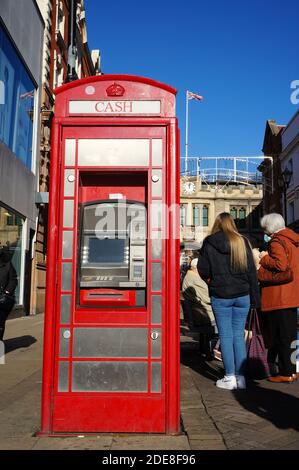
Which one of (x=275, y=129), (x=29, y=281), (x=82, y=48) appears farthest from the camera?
(x=275, y=129)

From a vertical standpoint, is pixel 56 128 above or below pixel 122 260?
above

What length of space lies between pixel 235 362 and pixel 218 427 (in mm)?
1582

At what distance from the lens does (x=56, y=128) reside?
4.11 meters

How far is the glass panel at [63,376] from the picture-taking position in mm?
3916

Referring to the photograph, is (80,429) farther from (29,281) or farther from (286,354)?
(29,281)

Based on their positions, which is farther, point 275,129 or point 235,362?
point 275,129

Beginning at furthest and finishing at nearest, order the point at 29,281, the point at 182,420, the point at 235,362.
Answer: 1. the point at 29,281
2. the point at 235,362
3. the point at 182,420

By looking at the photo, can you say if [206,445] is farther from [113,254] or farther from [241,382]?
[241,382]

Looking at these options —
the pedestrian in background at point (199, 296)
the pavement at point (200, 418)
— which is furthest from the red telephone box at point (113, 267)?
the pedestrian in background at point (199, 296)

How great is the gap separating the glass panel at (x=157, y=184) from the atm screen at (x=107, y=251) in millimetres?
490

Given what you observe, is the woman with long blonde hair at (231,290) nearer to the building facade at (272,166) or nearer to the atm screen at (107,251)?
the atm screen at (107,251)

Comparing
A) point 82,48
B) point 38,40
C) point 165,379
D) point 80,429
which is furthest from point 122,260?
point 82,48

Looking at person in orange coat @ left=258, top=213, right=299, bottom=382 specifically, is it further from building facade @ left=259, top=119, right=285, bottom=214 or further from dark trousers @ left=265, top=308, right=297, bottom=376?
building facade @ left=259, top=119, right=285, bottom=214

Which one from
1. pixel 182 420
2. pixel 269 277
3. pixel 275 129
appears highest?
pixel 275 129
